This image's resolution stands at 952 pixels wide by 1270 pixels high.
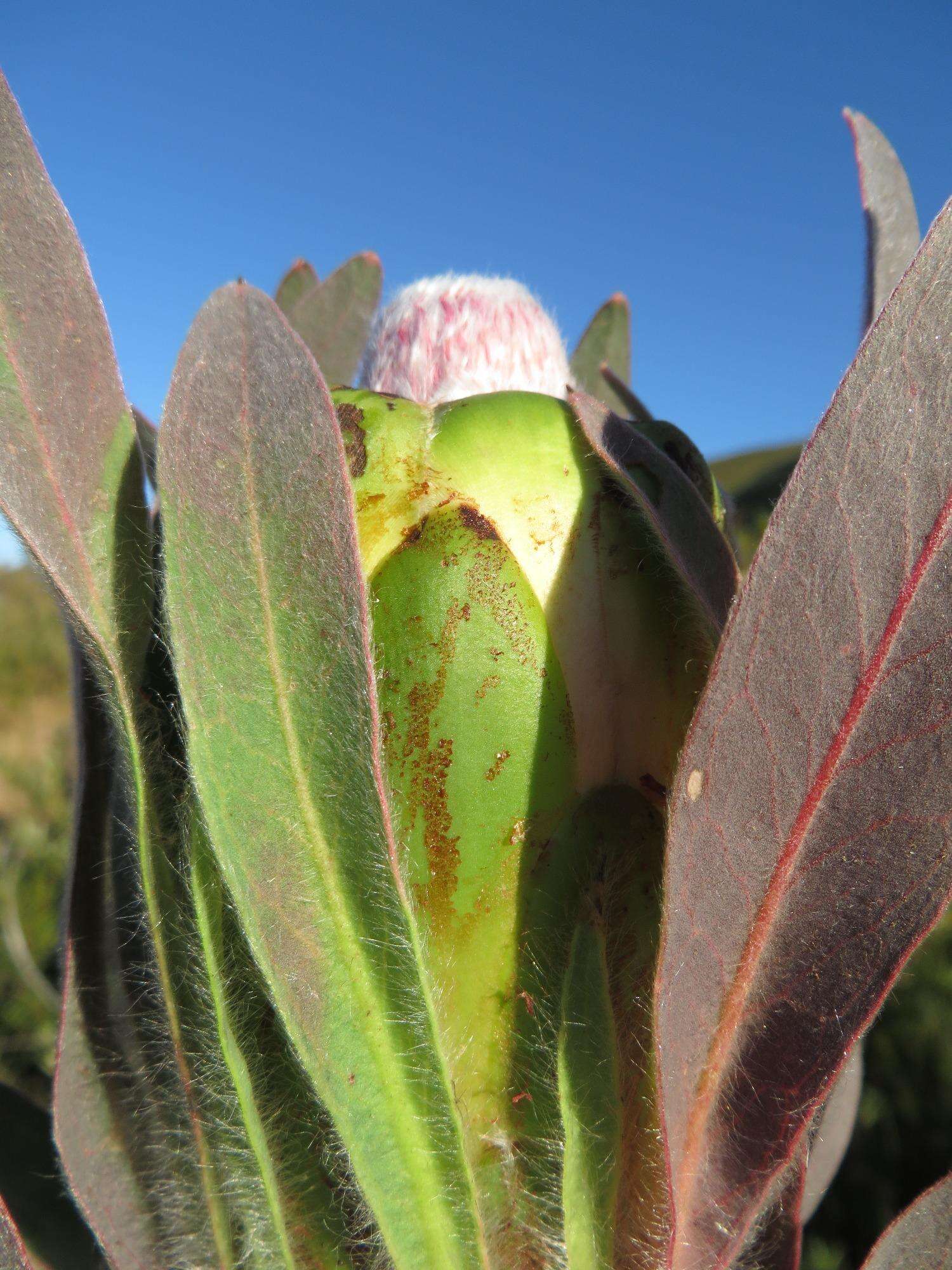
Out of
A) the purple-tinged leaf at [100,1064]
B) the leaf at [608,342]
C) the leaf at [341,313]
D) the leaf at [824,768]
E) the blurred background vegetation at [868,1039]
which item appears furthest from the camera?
the blurred background vegetation at [868,1039]

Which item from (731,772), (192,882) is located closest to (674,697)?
(731,772)

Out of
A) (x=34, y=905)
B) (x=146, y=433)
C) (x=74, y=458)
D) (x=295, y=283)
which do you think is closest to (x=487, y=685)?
(x=74, y=458)

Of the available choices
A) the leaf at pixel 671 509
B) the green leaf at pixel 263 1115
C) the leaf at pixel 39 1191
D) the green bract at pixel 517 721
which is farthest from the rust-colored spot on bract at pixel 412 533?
the leaf at pixel 39 1191

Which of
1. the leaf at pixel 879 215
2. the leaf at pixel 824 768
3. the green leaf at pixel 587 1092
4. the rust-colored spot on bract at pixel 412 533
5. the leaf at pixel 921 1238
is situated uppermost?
the leaf at pixel 879 215

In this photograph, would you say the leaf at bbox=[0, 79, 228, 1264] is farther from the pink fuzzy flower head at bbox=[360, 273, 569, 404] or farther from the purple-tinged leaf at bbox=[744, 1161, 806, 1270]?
the purple-tinged leaf at bbox=[744, 1161, 806, 1270]

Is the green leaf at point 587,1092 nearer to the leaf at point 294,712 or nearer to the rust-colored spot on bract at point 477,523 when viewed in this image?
the leaf at point 294,712

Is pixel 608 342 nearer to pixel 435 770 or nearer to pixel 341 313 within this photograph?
pixel 341 313

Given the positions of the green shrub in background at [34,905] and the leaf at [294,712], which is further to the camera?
the green shrub in background at [34,905]
